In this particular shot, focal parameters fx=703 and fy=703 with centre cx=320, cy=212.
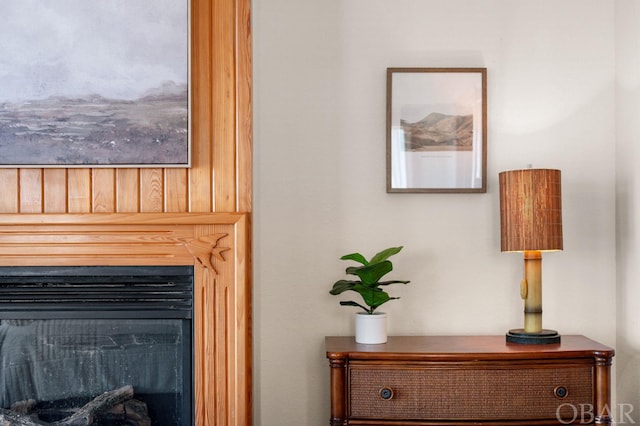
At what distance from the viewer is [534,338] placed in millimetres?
2492

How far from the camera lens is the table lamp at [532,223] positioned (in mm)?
2445

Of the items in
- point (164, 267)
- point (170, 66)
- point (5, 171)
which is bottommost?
point (164, 267)

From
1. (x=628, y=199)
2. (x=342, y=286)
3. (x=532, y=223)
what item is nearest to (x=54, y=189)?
(x=342, y=286)

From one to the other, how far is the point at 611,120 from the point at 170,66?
1.74 meters

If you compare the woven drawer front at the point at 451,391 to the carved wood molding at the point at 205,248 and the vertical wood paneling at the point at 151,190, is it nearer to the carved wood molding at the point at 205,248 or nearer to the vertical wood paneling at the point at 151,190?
the carved wood molding at the point at 205,248

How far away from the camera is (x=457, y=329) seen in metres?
2.80

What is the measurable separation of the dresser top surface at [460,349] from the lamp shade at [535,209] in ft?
1.14

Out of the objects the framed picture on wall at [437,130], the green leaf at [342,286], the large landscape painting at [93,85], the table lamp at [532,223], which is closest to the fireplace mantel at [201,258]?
the large landscape painting at [93,85]

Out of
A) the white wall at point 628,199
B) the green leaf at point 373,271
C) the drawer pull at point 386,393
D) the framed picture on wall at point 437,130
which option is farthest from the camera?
the framed picture on wall at point 437,130

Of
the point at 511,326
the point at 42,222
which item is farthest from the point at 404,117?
the point at 42,222

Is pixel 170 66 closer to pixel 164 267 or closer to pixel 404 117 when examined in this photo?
pixel 164 267

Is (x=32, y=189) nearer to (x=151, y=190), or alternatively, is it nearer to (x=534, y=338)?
(x=151, y=190)

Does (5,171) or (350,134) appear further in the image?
(350,134)

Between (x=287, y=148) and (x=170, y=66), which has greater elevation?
(x=170, y=66)
